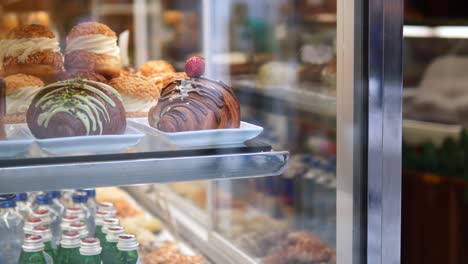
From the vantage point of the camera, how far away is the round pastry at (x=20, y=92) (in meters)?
1.05

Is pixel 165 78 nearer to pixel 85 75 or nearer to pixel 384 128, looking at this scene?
pixel 85 75

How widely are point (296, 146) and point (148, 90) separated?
6.51ft

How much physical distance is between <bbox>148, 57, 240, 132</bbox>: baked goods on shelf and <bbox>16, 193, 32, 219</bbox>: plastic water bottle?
57cm

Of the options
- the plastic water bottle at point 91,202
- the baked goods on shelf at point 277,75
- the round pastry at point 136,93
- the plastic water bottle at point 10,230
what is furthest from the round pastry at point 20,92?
the baked goods on shelf at point 277,75

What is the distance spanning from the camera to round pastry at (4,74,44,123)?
1.05m

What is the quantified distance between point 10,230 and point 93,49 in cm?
41

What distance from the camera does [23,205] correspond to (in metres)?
1.58

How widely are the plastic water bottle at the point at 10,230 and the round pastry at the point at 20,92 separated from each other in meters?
0.32

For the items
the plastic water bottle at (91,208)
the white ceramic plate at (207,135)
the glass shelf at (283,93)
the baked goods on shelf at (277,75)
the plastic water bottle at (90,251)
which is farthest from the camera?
the baked goods on shelf at (277,75)

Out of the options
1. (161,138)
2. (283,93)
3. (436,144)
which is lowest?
(436,144)

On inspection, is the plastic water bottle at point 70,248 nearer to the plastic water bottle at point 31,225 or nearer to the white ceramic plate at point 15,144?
the plastic water bottle at point 31,225

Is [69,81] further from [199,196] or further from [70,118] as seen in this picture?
[199,196]

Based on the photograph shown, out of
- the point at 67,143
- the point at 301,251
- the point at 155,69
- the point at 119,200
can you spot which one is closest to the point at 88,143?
the point at 67,143

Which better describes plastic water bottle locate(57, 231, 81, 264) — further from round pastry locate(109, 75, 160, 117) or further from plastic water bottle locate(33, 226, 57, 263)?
round pastry locate(109, 75, 160, 117)
